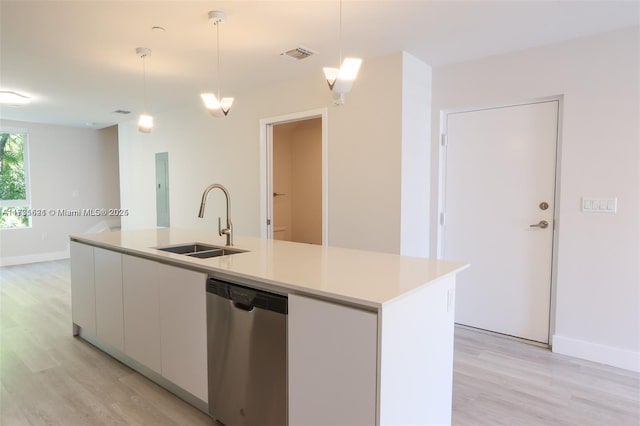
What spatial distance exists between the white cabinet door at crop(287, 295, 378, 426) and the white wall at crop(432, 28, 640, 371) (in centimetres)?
244

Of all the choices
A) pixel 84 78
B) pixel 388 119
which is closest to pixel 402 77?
pixel 388 119

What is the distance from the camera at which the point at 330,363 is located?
145 cm

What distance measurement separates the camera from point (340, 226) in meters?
3.70

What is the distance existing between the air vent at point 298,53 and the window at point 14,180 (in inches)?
228

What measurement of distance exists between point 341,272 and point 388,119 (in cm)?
199

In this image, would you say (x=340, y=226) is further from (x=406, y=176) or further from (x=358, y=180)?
(x=406, y=176)

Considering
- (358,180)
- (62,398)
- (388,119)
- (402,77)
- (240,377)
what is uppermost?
(402,77)

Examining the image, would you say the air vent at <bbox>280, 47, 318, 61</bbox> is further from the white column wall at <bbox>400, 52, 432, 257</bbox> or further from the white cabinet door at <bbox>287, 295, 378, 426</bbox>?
the white cabinet door at <bbox>287, 295, 378, 426</bbox>

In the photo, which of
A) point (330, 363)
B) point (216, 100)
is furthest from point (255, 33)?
point (330, 363)

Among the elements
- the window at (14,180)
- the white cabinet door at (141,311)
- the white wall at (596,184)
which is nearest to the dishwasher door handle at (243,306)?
the white cabinet door at (141,311)

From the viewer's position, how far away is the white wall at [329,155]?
3.33 meters

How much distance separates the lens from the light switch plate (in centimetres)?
279

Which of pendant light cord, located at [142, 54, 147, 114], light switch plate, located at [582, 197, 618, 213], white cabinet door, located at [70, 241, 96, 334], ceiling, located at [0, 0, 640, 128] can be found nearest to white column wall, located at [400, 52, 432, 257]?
ceiling, located at [0, 0, 640, 128]

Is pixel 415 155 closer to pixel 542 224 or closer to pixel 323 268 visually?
pixel 542 224
